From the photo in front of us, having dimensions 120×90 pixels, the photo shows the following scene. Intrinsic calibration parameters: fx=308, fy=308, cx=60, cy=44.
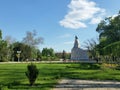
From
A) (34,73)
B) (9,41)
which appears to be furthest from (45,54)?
(34,73)

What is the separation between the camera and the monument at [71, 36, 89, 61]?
129m

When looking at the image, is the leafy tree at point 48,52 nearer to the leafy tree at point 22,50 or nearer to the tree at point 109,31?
the leafy tree at point 22,50

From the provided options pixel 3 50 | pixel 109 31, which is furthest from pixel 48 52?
pixel 109 31

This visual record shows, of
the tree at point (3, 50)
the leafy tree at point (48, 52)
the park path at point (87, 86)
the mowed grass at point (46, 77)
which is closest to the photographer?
the park path at point (87, 86)

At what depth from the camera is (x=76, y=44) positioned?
13125cm

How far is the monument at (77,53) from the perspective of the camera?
129 meters

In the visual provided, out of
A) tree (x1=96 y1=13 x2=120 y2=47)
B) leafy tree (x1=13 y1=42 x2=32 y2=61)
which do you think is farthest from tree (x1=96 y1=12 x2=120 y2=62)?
leafy tree (x1=13 y1=42 x2=32 y2=61)

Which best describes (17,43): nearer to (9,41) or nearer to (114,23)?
(9,41)

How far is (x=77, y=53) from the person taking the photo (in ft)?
423

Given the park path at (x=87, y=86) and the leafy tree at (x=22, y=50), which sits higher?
the leafy tree at (x=22, y=50)

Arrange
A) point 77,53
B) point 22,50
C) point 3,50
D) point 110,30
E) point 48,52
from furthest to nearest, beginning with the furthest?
point 48,52, point 77,53, point 22,50, point 3,50, point 110,30

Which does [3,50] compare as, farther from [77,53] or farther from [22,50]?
[77,53]

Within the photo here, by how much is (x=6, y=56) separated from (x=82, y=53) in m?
33.8

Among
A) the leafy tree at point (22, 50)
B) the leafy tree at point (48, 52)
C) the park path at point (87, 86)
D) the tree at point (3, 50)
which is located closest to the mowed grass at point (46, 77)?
the park path at point (87, 86)
